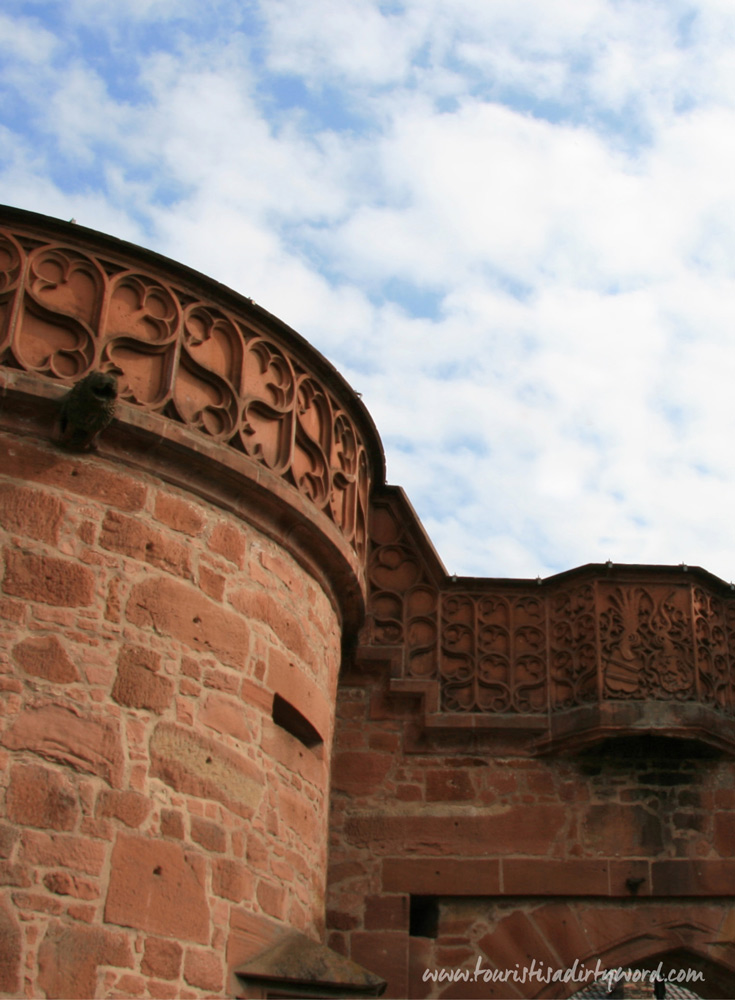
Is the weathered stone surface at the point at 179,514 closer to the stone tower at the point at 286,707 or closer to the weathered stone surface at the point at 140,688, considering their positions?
the stone tower at the point at 286,707

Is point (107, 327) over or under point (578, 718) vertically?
over

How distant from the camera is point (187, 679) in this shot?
5656 millimetres

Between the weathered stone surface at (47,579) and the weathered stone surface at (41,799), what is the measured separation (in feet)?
2.24

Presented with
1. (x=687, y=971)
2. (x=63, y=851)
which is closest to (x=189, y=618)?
(x=63, y=851)

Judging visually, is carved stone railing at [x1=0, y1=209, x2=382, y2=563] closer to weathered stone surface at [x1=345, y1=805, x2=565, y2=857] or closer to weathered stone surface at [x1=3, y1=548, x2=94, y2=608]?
weathered stone surface at [x1=3, y1=548, x2=94, y2=608]

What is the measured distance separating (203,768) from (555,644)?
10.1ft

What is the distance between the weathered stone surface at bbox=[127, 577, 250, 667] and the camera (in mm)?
5637

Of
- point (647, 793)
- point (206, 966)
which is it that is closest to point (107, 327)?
point (206, 966)

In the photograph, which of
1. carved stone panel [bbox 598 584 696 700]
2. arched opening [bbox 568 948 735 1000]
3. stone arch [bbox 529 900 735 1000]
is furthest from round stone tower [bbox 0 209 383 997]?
arched opening [bbox 568 948 735 1000]

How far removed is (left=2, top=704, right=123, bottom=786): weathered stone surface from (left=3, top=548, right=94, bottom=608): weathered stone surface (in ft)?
1.45

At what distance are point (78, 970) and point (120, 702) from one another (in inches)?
39.7

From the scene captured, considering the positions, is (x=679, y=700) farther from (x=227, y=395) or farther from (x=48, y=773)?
(x=48, y=773)

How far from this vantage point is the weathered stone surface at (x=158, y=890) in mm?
5051

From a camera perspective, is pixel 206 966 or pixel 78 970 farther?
pixel 206 966
